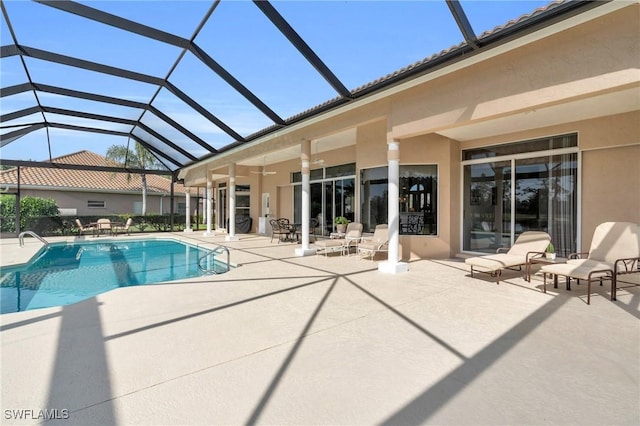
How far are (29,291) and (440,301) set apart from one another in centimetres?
826

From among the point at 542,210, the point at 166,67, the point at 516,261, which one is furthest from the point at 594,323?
the point at 166,67

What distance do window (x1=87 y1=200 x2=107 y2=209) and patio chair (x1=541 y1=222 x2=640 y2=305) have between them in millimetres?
25840

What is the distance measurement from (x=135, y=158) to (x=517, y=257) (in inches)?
935

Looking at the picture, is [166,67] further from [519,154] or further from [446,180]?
[519,154]

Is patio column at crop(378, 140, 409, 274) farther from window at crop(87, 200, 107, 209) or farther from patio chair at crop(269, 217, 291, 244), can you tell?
window at crop(87, 200, 107, 209)

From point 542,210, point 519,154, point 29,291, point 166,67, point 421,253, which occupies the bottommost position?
point 29,291

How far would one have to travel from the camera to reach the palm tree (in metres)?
20.9

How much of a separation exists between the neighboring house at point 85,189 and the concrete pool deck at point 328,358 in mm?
18769

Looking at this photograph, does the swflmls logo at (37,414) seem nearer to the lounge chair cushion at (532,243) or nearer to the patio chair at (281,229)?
the lounge chair cushion at (532,243)

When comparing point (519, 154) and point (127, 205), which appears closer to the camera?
point (519, 154)

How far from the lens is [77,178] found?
22.8m

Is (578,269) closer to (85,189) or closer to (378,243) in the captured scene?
(378,243)

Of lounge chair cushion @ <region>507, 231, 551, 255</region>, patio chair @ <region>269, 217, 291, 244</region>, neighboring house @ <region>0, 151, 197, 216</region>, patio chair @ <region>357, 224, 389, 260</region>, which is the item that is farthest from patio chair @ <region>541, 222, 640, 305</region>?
neighboring house @ <region>0, 151, 197, 216</region>

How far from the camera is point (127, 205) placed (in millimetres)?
24188
